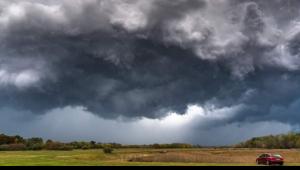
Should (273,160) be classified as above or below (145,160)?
below

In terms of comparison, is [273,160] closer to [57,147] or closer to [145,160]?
[145,160]

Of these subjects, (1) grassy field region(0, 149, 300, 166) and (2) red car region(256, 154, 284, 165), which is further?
(2) red car region(256, 154, 284, 165)

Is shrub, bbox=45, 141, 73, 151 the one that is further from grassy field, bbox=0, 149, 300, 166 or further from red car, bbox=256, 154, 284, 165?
red car, bbox=256, 154, 284, 165

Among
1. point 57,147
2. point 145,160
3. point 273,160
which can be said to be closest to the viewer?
point 273,160

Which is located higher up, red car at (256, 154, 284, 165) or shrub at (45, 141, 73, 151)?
shrub at (45, 141, 73, 151)

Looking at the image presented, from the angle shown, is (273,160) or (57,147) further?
(57,147)

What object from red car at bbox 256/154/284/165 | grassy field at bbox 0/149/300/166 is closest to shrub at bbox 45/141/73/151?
grassy field at bbox 0/149/300/166

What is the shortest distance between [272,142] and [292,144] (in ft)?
29.7

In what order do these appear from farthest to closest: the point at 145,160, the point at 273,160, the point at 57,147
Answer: the point at 57,147, the point at 145,160, the point at 273,160

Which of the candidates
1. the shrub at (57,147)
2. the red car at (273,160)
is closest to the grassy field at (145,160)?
the red car at (273,160)

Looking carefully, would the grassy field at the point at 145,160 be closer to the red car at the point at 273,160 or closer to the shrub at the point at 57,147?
the red car at the point at 273,160

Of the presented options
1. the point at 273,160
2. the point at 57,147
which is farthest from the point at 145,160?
the point at 57,147
